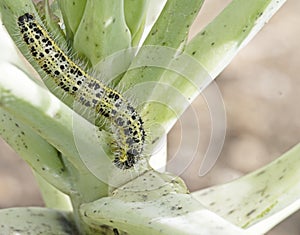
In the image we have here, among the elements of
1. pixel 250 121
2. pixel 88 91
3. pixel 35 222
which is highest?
pixel 250 121

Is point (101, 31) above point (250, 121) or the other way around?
the other way around

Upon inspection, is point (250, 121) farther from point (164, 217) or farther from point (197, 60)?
point (164, 217)

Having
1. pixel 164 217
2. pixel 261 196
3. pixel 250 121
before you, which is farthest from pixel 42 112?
pixel 250 121

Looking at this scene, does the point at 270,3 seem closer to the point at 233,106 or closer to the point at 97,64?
the point at 97,64

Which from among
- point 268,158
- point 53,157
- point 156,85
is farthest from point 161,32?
point 268,158

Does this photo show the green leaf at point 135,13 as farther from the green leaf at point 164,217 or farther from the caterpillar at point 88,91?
the green leaf at point 164,217

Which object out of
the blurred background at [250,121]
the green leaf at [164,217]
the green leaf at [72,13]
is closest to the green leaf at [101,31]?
the green leaf at [72,13]

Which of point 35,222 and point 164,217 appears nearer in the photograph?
point 164,217
